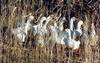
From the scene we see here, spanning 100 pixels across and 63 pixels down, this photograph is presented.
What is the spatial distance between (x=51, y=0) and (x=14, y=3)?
37 centimetres

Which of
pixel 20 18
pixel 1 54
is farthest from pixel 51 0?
pixel 1 54

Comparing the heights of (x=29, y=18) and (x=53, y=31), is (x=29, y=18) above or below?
above

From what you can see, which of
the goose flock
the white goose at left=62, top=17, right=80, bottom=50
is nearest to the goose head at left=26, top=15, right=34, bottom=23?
the goose flock

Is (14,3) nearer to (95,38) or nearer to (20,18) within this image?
(20,18)

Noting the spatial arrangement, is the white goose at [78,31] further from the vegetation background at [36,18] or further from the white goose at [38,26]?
the white goose at [38,26]

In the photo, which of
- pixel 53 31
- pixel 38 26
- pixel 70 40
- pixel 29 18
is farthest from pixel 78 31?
pixel 29 18

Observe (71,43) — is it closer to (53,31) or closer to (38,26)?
(53,31)

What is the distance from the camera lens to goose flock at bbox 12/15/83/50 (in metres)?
4.20

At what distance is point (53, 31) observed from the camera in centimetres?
424

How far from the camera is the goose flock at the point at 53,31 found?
4.20m

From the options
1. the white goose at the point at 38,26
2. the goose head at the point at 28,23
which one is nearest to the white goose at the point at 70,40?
the white goose at the point at 38,26

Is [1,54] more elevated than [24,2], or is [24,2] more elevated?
[24,2]

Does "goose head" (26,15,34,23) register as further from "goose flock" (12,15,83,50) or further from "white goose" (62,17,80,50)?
"white goose" (62,17,80,50)

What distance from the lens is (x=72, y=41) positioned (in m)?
4.18
